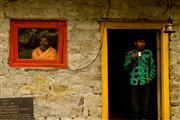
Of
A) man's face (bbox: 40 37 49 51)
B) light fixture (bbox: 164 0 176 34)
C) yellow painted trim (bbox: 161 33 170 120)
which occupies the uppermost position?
light fixture (bbox: 164 0 176 34)

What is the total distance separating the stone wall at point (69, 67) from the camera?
8781 millimetres

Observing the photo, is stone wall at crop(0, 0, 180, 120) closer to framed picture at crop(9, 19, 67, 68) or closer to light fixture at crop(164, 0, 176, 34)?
framed picture at crop(9, 19, 67, 68)

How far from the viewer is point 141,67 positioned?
8.97 metres

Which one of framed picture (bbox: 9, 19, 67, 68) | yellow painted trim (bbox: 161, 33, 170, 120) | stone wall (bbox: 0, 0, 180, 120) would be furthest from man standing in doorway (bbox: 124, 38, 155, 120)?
framed picture (bbox: 9, 19, 67, 68)

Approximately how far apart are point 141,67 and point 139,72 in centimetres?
10

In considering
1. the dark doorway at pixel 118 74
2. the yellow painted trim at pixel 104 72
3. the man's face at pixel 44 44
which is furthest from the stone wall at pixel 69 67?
the dark doorway at pixel 118 74

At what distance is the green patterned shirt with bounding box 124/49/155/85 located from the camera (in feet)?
29.4

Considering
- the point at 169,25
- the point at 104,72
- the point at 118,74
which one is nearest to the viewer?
the point at 169,25

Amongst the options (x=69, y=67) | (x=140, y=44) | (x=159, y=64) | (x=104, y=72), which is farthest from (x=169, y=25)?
(x=69, y=67)

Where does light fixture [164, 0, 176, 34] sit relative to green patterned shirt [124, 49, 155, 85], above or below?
above

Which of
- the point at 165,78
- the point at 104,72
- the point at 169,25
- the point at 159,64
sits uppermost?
the point at 169,25

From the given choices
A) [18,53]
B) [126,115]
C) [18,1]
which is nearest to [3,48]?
[18,53]

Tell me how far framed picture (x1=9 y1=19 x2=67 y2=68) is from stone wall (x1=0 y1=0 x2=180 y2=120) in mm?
97

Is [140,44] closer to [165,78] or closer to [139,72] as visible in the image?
[139,72]
